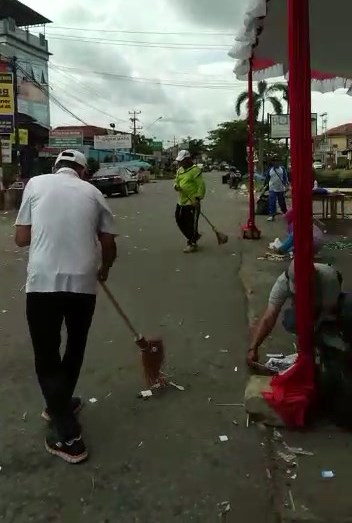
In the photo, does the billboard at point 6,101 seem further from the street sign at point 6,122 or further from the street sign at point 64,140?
the street sign at point 64,140

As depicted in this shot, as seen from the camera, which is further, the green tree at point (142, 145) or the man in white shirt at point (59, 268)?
the green tree at point (142, 145)

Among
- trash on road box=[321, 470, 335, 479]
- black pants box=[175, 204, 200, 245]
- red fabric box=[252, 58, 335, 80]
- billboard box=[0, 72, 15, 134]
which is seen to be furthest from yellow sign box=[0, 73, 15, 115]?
trash on road box=[321, 470, 335, 479]

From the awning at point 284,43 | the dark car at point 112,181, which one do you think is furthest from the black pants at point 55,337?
the dark car at point 112,181

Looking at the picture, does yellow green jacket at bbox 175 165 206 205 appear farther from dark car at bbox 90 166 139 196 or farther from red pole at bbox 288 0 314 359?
dark car at bbox 90 166 139 196

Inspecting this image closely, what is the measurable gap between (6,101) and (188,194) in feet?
47.7

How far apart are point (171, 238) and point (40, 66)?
5134 cm

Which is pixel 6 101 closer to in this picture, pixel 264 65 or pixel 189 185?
pixel 189 185

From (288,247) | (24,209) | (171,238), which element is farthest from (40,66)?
(24,209)

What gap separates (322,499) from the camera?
118 inches

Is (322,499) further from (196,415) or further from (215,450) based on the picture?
(196,415)

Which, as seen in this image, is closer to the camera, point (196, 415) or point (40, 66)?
point (196, 415)

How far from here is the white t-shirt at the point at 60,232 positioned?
3461 mm

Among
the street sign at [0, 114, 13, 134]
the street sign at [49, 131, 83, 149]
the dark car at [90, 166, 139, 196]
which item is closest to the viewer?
the street sign at [0, 114, 13, 134]

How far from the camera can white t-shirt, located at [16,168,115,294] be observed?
346 centimetres
